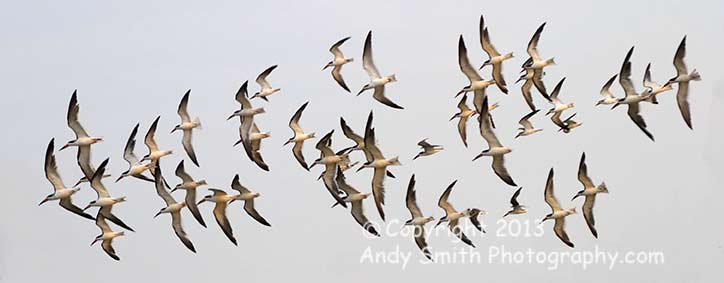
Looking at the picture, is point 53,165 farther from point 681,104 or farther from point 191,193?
point 681,104

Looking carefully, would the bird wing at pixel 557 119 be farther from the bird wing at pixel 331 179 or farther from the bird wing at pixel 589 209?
the bird wing at pixel 331 179

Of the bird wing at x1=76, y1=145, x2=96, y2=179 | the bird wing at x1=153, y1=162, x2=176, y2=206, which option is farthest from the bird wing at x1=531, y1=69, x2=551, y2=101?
the bird wing at x1=76, y1=145, x2=96, y2=179

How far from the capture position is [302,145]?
3972 cm

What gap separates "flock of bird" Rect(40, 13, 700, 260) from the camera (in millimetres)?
36531

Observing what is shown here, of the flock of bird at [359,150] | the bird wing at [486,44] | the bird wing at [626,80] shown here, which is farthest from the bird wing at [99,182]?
the bird wing at [626,80]

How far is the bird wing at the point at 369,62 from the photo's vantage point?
→ 37.0 meters

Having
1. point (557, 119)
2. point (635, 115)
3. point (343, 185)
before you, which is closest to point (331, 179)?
point (343, 185)

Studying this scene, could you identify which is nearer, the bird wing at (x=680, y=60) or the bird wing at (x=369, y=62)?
the bird wing at (x=680, y=60)

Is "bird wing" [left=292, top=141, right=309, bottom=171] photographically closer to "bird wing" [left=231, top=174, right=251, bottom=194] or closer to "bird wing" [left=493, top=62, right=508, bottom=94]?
"bird wing" [left=231, top=174, right=251, bottom=194]

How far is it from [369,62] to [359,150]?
2249 millimetres

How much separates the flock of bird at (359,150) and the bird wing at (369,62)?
0.02 m

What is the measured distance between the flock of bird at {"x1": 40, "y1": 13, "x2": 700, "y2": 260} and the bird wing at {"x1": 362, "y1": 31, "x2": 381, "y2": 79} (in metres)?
0.02

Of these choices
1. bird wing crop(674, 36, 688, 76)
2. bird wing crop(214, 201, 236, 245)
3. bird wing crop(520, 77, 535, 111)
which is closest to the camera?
bird wing crop(674, 36, 688, 76)

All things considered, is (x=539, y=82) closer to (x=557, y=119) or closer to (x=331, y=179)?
(x=557, y=119)
